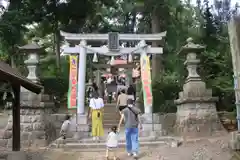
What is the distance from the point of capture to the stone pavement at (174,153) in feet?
26.7

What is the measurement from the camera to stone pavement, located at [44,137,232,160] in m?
8.14

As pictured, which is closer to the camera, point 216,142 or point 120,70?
point 216,142

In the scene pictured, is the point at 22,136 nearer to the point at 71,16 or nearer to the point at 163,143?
the point at 163,143

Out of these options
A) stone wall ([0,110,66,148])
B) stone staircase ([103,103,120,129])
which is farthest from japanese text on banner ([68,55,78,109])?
stone staircase ([103,103,120,129])

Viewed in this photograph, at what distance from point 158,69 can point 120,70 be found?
34.8 ft

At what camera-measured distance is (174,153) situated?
8.69 meters

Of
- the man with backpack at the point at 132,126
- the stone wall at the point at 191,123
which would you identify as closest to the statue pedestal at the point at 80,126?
the stone wall at the point at 191,123

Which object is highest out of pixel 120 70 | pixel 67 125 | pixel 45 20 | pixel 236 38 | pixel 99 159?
pixel 45 20

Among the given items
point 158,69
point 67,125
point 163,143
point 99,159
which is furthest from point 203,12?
point 99,159

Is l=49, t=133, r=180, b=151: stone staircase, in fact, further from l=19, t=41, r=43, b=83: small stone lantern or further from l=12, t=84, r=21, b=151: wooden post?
l=19, t=41, r=43, b=83: small stone lantern

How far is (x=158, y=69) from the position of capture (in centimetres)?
1870

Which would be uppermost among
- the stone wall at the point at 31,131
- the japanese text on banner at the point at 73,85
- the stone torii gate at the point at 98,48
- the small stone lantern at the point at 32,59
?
the stone torii gate at the point at 98,48

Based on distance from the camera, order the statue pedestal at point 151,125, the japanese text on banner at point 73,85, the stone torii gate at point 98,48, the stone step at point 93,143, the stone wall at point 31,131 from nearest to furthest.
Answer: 1. the stone step at point 93,143
2. the stone wall at point 31,131
3. the statue pedestal at point 151,125
4. the japanese text on banner at point 73,85
5. the stone torii gate at point 98,48

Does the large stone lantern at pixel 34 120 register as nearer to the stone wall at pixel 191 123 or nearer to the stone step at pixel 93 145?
the stone step at pixel 93 145
